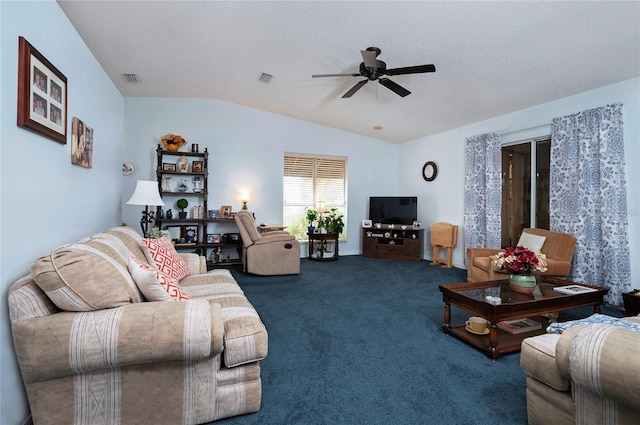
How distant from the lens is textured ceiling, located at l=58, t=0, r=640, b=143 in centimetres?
254

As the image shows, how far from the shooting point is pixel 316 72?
3.92 metres

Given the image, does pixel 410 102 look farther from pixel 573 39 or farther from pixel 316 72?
pixel 573 39

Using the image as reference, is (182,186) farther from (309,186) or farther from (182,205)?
(309,186)

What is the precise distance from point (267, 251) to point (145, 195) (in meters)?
1.91

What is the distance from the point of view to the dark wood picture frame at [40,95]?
1660mm

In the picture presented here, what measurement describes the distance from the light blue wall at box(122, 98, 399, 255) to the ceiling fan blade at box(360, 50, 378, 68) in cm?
317

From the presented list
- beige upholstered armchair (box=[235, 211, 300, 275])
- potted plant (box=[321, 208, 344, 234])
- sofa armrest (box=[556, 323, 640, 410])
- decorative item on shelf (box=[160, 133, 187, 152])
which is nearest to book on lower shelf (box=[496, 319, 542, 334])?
sofa armrest (box=[556, 323, 640, 410])

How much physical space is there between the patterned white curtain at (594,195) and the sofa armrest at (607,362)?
2977 millimetres

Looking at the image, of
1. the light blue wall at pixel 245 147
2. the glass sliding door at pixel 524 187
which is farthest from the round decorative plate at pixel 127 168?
the glass sliding door at pixel 524 187

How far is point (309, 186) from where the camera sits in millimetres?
6484

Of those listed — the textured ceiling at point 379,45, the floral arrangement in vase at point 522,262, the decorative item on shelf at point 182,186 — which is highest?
the textured ceiling at point 379,45

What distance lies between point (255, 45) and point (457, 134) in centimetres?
389

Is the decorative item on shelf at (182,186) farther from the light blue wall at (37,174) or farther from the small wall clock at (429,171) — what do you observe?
the small wall clock at (429,171)

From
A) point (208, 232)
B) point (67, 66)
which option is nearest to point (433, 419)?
point (67, 66)
